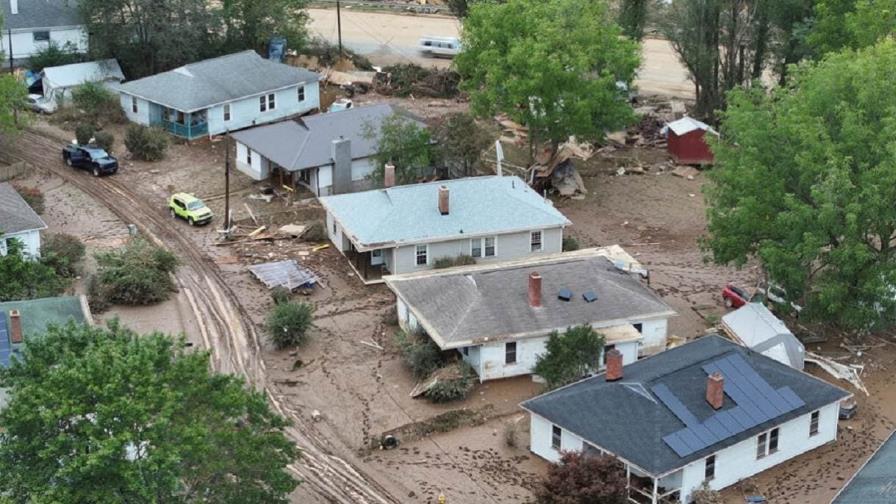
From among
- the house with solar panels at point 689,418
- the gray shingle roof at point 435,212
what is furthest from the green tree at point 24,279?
the house with solar panels at point 689,418

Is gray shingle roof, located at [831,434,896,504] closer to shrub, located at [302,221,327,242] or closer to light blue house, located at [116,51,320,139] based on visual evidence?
shrub, located at [302,221,327,242]

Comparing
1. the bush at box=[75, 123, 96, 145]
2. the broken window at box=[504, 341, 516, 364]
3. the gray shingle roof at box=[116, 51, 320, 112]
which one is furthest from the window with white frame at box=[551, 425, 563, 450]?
the bush at box=[75, 123, 96, 145]

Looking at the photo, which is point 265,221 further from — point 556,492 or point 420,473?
point 556,492

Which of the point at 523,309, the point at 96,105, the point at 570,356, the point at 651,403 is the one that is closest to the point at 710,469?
the point at 651,403

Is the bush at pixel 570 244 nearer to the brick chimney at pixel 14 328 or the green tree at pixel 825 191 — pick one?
the green tree at pixel 825 191

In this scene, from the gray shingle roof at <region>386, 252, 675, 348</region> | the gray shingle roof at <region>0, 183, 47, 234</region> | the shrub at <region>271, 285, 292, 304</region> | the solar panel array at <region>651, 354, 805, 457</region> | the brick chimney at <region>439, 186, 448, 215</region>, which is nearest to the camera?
the solar panel array at <region>651, 354, 805, 457</region>

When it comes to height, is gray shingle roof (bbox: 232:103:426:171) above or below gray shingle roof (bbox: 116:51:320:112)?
below
